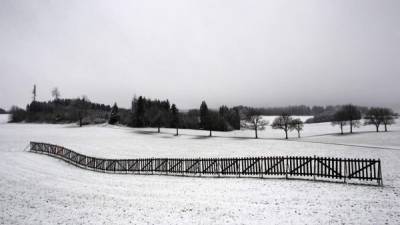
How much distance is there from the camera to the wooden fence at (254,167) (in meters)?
16.3

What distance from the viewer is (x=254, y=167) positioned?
67.1 ft

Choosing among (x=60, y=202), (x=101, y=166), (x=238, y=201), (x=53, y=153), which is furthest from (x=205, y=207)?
(x=53, y=153)

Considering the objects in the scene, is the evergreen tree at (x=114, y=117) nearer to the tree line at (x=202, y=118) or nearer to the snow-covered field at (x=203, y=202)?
the tree line at (x=202, y=118)

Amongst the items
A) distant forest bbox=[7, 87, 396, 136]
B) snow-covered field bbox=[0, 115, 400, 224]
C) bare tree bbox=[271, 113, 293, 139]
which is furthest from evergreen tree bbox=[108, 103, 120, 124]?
snow-covered field bbox=[0, 115, 400, 224]

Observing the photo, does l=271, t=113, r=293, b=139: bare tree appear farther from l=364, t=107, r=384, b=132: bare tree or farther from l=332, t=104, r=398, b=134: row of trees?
l=364, t=107, r=384, b=132: bare tree

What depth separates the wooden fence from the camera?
1628 cm

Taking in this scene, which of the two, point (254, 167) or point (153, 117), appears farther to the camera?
point (153, 117)

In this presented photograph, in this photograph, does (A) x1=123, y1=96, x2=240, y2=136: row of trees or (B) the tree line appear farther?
(A) x1=123, y1=96, x2=240, y2=136: row of trees

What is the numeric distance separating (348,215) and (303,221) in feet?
6.51

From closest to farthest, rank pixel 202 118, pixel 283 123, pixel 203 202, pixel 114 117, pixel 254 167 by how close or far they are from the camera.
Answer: pixel 203 202 → pixel 254 167 → pixel 283 123 → pixel 202 118 → pixel 114 117

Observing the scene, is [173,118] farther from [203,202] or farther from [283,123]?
[203,202]

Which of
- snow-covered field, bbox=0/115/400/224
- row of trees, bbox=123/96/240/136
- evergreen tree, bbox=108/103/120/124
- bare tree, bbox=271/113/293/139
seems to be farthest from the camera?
evergreen tree, bbox=108/103/120/124

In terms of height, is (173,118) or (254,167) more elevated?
(173,118)

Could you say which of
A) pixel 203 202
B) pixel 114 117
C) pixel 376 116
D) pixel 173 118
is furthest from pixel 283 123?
pixel 114 117
